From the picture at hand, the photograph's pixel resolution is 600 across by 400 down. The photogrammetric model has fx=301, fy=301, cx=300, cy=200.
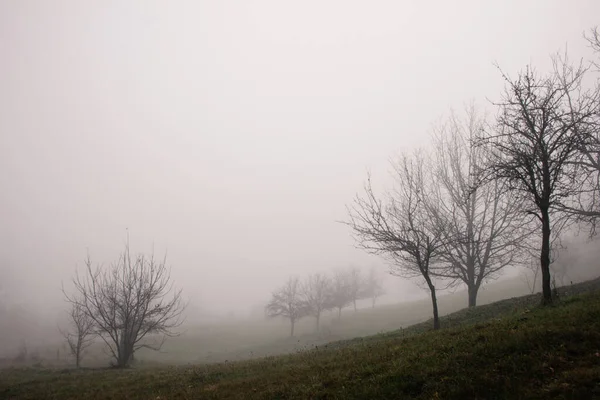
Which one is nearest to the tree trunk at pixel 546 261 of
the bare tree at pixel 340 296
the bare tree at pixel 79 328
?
the bare tree at pixel 79 328

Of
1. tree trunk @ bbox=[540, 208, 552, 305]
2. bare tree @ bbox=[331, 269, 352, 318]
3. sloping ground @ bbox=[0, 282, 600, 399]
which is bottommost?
bare tree @ bbox=[331, 269, 352, 318]

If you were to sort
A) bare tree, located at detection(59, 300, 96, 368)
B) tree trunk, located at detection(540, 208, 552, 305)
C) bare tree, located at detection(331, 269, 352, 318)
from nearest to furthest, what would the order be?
tree trunk, located at detection(540, 208, 552, 305) → bare tree, located at detection(59, 300, 96, 368) → bare tree, located at detection(331, 269, 352, 318)

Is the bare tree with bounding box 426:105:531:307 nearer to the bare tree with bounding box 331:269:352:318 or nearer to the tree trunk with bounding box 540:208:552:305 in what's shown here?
the tree trunk with bounding box 540:208:552:305

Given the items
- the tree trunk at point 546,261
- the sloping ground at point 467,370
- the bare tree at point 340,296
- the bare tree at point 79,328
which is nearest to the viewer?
the sloping ground at point 467,370

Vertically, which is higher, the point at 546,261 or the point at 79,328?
the point at 546,261

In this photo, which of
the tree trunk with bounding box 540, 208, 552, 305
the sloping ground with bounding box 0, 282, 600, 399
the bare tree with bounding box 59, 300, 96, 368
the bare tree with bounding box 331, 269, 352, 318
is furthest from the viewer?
the bare tree with bounding box 331, 269, 352, 318

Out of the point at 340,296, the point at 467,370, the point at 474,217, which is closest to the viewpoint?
the point at 467,370

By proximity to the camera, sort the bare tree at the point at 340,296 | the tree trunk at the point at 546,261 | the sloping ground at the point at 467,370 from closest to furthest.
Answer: the sloping ground at the point at 467,370, the tree trunk at the point at 546,261, the bare tree at the point at 340,296

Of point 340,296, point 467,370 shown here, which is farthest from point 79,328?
point 340,296

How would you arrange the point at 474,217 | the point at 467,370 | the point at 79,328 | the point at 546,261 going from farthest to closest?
the point at 79,328 → the point at 474,217 → the point at 546,261 → the point at 467,370

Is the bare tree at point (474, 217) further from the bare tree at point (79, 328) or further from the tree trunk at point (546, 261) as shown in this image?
the bare tree at point (79, 328)

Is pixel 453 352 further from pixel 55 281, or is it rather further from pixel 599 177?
pixel 55 281

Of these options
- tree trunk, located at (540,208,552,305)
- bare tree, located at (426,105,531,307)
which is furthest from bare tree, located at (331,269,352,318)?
tree trunk, located at (540,208,552,305)

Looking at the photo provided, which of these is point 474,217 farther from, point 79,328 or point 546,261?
point 79,328
